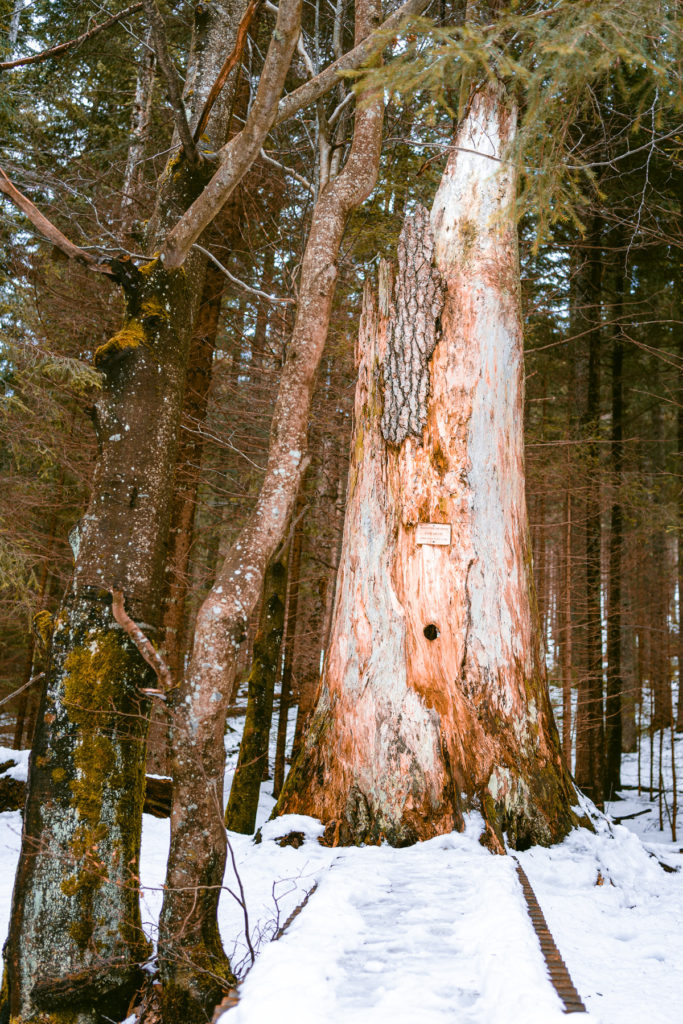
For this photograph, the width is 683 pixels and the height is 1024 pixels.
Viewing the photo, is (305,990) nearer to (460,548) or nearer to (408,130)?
(460,548)

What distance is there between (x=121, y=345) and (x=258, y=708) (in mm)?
A: 4839

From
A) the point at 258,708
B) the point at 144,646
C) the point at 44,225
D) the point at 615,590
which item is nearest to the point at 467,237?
the point at 44,225

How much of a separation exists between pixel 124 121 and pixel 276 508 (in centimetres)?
1076

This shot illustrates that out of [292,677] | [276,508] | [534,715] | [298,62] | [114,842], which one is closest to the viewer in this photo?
[114,842]

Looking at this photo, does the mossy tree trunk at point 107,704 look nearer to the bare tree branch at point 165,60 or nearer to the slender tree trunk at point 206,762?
the slender tree trunk at point 206,762

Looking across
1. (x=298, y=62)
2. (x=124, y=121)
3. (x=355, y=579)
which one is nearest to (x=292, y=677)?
(x=355, y=579)

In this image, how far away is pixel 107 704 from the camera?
3332 millimetres

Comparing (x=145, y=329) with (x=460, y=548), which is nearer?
(x=145, y=329)

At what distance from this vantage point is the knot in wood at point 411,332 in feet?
19.1

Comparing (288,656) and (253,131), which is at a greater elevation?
(253,131)

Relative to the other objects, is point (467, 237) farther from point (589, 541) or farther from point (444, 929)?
point (589, 541)

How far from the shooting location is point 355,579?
581 cm

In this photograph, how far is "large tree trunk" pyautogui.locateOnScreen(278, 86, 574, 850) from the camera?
512 cm

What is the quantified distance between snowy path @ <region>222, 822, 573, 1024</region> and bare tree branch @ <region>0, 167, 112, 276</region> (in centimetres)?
343
